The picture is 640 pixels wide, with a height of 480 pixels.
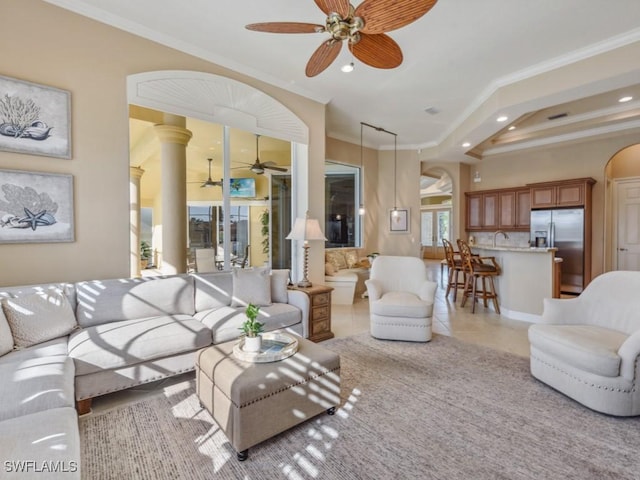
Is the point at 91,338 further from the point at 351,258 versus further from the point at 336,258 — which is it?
the point at 351,258

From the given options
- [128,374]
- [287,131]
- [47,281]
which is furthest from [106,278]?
[287,131]

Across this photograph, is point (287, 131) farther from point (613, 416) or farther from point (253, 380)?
point (613, 416)

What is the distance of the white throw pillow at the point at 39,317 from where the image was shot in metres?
2.23

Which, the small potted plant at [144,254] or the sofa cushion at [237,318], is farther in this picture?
the small potted plant at [144,254]

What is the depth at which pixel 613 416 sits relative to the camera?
223cm

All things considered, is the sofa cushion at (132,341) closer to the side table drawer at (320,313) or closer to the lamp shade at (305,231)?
the side table drawer at (320,313)

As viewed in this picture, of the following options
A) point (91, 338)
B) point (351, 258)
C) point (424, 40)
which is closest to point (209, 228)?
point (91, 338)

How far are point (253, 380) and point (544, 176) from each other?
24.8 ft

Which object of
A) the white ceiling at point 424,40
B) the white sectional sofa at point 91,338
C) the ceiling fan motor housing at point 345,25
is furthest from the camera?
the white ceiling at point 424,40

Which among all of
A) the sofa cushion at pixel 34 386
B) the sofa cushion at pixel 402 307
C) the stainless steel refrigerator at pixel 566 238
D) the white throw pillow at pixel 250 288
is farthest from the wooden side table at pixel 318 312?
the stainless steel refrigerator at pixel 566 238

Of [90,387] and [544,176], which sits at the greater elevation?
[544,176]

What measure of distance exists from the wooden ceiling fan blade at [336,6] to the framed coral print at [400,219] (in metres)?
5.51

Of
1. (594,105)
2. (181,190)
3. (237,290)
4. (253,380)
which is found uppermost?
(594,105)

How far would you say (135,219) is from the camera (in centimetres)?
345
